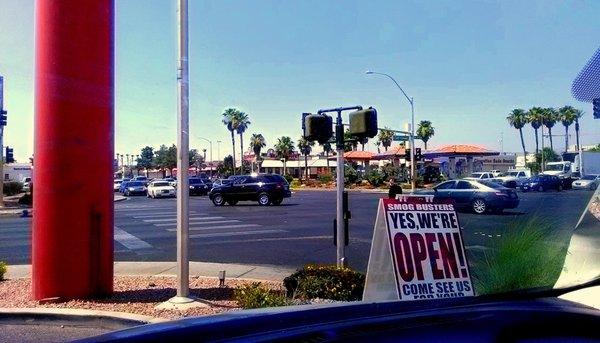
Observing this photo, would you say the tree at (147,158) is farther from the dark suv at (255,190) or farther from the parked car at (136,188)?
the dark suv at (255,190)

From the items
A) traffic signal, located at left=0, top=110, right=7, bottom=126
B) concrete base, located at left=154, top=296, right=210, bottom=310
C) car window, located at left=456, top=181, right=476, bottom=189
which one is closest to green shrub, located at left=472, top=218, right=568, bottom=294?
concrete base, located at left=154, top=296, right=210, bottom=310

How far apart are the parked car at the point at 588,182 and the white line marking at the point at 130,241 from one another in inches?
465

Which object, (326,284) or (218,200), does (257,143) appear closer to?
(218,200)

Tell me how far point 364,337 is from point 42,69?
799 cm

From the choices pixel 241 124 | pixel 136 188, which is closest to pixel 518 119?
pixel 136 188

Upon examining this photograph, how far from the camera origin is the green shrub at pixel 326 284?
7.86m

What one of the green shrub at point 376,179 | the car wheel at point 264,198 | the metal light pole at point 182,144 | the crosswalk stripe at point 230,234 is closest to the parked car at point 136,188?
the green shrub at point 376,179

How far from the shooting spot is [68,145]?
837 cm

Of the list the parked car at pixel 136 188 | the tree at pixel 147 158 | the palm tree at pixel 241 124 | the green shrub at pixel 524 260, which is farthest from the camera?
the tree at pixel 147 158

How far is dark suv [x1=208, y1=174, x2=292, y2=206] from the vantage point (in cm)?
3253

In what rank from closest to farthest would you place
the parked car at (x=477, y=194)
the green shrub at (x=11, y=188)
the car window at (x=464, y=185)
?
the parked car at (x=477, y=194), the car window at (x=464, y=185), the green shrub at (x=11, y=188)

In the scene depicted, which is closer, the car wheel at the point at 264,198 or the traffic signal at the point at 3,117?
the traffic signal at the point at 3,117

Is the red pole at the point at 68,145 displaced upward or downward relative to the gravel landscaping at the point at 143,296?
upward

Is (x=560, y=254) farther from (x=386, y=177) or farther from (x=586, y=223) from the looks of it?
(x=386, y=177)
